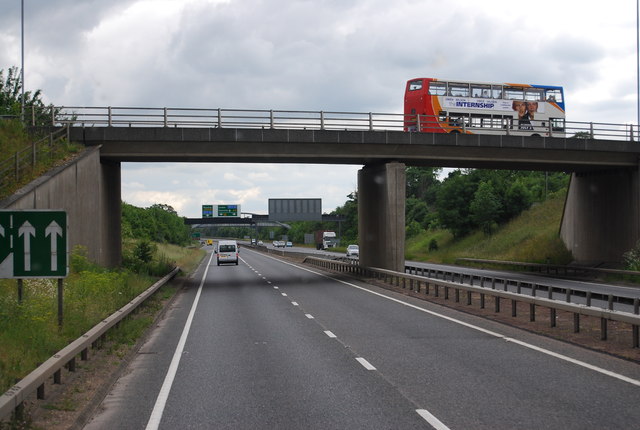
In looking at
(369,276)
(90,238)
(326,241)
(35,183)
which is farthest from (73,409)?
(326,241)

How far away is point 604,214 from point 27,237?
3453 cm

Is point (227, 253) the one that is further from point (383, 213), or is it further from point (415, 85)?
point (383, 213)

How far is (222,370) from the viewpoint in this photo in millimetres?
10578

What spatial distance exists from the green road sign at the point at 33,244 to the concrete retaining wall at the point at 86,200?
802cm

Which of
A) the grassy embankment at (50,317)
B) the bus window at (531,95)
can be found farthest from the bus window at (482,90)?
the grassy embankment at (50,317)

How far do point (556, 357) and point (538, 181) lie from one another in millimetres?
74940

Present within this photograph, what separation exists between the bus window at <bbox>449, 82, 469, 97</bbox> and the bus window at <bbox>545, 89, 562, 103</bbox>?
225 inches

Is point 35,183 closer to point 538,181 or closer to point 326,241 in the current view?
point 538,181

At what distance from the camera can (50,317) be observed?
492 inches

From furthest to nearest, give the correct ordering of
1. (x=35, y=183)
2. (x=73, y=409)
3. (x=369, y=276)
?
(x=369, y=276)
(x=35, y=183)
(x=73, y=409)

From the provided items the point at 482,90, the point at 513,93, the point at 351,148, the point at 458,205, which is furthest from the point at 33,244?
the point at 458,205

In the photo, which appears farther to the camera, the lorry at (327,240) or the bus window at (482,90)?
the lorry at (327,240)

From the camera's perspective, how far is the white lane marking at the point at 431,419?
7.02 m

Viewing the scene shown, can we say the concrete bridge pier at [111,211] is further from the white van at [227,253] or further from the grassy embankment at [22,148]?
the white van at [227,253]
